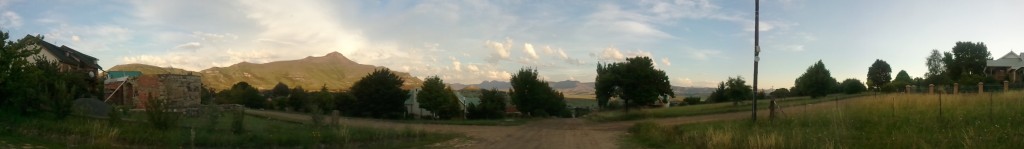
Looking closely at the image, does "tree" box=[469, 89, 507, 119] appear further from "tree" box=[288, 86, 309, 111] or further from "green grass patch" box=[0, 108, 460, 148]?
"green grass patch" box=[0, 108, 460, 148]

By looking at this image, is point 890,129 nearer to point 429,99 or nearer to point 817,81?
point 429,99

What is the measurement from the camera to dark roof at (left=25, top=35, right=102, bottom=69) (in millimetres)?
44209

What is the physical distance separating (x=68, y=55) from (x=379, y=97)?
2197 cm

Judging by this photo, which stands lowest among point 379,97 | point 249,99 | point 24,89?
point 249,99

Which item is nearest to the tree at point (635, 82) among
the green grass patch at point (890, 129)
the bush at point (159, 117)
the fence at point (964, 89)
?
the fence at point (964, 89)

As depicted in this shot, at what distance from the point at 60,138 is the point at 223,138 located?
4386mm

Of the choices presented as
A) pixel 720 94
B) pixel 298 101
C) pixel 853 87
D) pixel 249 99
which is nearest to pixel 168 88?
pixel 298 101

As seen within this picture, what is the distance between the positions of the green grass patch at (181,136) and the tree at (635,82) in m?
23.0

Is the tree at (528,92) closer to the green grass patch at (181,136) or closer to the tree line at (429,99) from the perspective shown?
the tree line at (429,99)

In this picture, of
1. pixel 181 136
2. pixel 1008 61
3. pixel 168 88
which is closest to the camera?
pixel 181 136

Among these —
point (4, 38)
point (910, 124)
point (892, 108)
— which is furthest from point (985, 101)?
point (4, 38)

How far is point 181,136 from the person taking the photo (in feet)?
59.1

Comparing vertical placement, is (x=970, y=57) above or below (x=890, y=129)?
above

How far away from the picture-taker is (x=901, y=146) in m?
12.3
